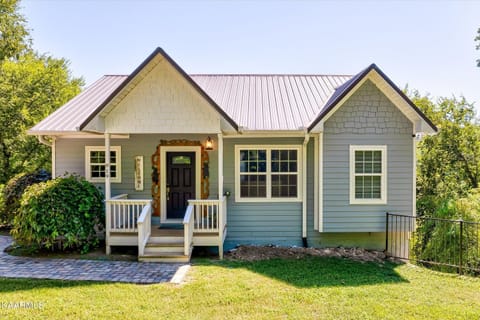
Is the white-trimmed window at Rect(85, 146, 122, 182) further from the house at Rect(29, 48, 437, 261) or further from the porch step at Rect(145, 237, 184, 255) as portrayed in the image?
the porch step at Rect(145, 237, 184, 255)

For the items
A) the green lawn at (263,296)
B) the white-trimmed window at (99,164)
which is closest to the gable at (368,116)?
the green lawn at (263,296)

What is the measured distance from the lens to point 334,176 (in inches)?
314

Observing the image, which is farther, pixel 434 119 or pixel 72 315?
pixel 434 119

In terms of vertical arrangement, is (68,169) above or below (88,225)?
above

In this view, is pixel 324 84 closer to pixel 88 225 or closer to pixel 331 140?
pixel 331 140

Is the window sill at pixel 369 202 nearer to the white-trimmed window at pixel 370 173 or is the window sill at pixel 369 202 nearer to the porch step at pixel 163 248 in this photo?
the white-trimmed window at pixel 370 173

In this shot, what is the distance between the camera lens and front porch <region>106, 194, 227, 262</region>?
6922mm

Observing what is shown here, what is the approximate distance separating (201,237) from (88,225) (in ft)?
9.19

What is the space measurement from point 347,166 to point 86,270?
6.67 meters

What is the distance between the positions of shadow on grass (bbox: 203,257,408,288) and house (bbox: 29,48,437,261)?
101 cm

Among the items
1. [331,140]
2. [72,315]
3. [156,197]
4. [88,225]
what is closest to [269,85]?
[331,140]

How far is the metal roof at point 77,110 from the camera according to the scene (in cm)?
814

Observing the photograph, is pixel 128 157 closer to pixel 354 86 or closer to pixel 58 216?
pixel 58 216

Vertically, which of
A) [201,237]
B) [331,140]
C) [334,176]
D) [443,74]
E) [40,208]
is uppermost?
[443,74]
